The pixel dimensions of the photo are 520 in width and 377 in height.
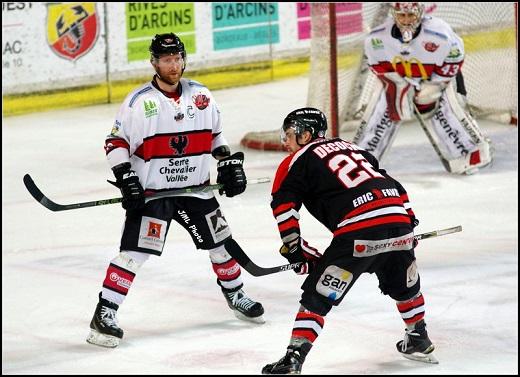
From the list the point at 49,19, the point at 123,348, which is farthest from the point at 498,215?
the point at 49,19

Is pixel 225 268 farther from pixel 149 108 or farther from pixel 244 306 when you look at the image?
pixel 149 108

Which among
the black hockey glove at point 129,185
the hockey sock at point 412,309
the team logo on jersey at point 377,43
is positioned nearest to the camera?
the hockey sock at point 412,309

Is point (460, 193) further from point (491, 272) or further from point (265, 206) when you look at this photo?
point (491, 272)

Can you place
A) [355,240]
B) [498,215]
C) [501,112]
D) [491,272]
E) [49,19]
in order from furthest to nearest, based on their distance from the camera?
[49,19] < [501,112] < [498,215] < [491,272] < [355,240]

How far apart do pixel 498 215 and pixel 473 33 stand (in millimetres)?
2941

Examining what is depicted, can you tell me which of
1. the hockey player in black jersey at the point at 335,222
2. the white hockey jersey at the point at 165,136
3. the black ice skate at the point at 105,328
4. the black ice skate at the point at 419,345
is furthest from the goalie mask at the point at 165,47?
the black ice skate at the point at 419,345

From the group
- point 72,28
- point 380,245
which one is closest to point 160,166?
point 380,245

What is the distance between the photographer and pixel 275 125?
1028 cm

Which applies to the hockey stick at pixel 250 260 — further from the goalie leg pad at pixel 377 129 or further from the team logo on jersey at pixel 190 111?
the goalie leg pad at pixel 377 129

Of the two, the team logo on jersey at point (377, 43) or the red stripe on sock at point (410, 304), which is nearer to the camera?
the red stripe on sock at point (410, 304)

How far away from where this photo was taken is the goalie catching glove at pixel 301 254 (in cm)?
500

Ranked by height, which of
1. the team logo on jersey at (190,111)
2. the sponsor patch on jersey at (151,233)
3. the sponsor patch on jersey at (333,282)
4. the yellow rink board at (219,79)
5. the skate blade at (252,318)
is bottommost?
the yellow rink board at (219,79)

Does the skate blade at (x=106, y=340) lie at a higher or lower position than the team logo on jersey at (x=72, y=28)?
higher

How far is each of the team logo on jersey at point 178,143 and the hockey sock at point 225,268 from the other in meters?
0.41
